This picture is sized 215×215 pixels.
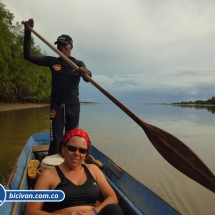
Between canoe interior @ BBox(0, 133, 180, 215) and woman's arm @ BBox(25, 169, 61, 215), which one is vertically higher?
woman's arm @ BBox(25, 169, 61, 215)

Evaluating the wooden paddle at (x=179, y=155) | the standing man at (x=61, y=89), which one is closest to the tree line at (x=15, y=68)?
the standing man at (x=61, y=89)

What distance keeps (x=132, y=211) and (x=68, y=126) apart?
1809 millimetres

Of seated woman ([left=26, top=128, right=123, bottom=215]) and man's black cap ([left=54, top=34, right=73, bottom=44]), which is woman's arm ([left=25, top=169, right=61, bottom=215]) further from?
man's black cap ([left=54, top=34, right=73, bottom=44])

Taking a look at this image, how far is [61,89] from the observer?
12.2 ft

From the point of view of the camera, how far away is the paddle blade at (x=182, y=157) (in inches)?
95.6

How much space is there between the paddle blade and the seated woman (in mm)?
975

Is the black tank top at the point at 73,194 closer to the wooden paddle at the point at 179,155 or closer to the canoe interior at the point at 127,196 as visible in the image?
the canoe interior at the point at 127,196

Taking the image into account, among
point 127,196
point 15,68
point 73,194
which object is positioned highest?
point 15,68

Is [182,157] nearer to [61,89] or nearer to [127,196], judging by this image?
[127,196]

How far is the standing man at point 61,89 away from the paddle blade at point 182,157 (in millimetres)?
1315

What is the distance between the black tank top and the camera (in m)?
2.03

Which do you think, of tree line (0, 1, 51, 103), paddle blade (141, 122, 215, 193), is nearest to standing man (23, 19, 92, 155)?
paddle blade (141, 122, 215, 193)

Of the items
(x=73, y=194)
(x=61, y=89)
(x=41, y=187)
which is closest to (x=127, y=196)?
(x=73, y=194)

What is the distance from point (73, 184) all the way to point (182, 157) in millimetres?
1394
